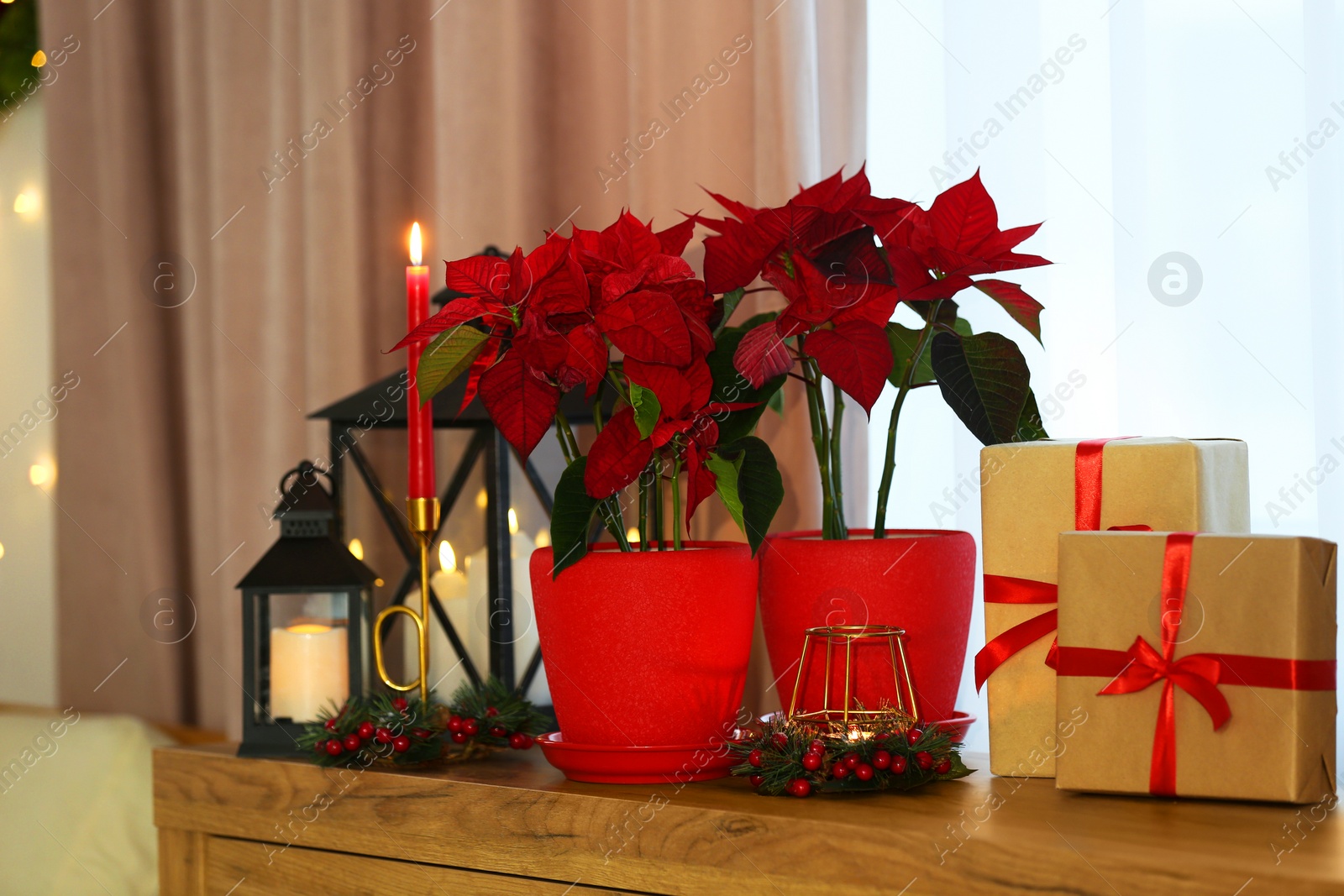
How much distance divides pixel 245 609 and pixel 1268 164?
0.90 m

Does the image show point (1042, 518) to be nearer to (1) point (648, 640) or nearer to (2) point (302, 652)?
(1) point (648, 640)

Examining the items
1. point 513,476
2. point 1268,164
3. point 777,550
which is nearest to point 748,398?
point 777,550

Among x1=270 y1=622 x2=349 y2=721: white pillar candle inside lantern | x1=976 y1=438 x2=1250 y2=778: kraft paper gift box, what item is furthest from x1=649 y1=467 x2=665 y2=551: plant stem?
x1=270 y1=622 x2=349 y2=721: white pillar candle inside lantern

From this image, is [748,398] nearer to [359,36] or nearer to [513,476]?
[513,476]

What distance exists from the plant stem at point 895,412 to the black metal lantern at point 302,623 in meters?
0.45

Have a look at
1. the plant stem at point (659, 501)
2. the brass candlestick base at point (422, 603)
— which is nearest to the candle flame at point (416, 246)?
the brass candlestick base at point (422, 603)

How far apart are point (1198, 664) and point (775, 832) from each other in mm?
261

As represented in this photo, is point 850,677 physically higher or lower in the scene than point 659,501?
lower

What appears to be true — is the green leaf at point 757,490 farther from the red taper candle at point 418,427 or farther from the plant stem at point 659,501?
the red taper candle at point 418,427

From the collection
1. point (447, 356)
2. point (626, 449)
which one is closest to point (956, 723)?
point (626, 449)

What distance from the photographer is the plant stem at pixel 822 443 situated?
828 millimetres

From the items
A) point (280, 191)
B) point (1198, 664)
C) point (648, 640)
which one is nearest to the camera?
point (1198, 664)

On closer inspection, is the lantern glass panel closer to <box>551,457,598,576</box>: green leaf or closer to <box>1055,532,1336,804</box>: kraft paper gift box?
<box>551,457,598,576</box>: green leaf

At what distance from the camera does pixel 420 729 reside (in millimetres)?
836
